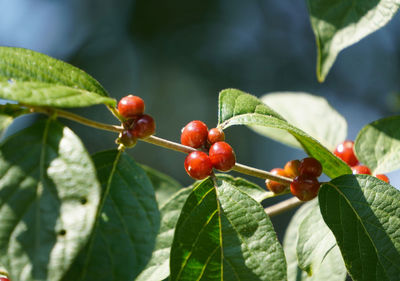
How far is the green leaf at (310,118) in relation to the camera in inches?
78.4

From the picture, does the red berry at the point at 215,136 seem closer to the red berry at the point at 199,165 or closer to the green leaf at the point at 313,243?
the red berry at the point at 199,165

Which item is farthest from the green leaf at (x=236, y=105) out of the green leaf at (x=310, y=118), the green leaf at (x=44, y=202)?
the green leaf at (x=310, y=118)

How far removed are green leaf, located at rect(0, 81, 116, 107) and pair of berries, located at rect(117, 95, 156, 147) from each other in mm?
177

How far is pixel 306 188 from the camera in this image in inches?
49.0

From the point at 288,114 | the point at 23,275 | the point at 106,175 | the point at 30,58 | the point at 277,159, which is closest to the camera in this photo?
the point at 23,275

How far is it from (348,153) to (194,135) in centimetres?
75

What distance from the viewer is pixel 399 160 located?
1.58m

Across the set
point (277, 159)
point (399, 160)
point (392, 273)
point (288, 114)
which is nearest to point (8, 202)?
point (392, 273)

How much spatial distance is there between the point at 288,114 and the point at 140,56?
331 inches

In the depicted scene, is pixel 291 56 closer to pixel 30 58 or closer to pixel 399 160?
pixel 399 160

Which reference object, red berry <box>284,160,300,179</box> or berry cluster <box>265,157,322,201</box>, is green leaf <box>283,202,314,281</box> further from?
berry cluster <box>265,157,322,201</box>

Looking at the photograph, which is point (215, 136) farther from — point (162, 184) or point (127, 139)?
point (162, 184)

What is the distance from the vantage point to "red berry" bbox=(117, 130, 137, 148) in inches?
43.4

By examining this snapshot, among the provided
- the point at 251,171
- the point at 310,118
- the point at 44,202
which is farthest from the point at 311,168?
the point at 310,118
